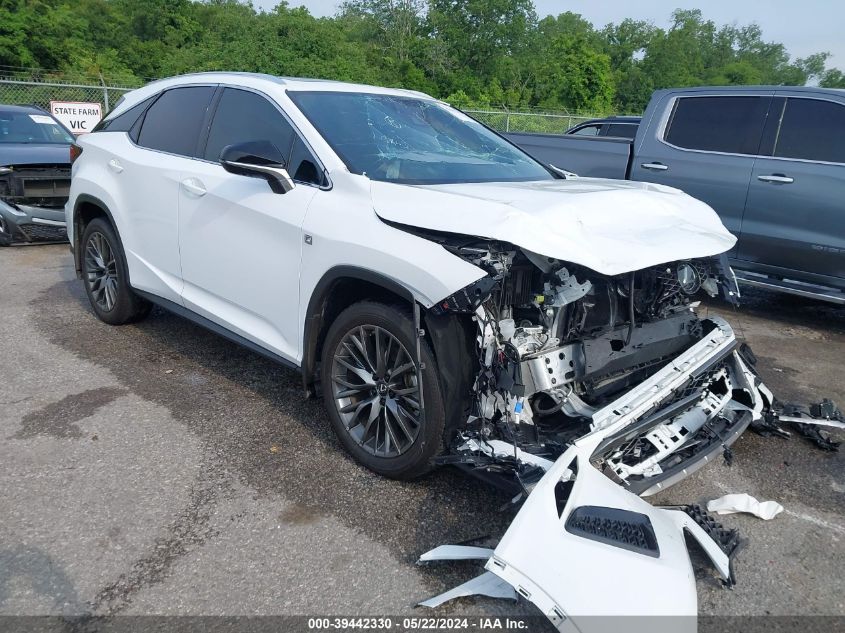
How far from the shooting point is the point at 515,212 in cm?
270

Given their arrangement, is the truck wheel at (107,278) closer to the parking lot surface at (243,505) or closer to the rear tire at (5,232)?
the parking lot surface at (243,505)

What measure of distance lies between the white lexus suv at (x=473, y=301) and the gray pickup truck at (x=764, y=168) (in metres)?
2.42

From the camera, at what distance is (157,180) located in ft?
14.4

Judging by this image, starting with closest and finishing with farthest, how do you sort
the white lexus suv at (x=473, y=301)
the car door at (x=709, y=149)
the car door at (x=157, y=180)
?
1. the white lexus suv at (x=473, y=301)
2. the car door at (x=157, y=180)
3. the car door at (x=709, y=149)

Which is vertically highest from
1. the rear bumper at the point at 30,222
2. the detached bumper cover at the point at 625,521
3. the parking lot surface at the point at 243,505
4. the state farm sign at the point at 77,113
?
the state farm sign at the point at 77,113

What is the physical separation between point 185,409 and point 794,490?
3395 millimetres

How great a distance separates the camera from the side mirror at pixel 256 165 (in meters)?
3.37

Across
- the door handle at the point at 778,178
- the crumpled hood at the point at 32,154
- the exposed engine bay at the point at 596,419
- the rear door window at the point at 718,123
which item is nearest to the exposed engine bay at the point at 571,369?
the exposed engine bay at the point at 596,419

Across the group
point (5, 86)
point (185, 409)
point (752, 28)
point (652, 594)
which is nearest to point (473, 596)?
point (652, 594)

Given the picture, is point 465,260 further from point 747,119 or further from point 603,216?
point 747,119

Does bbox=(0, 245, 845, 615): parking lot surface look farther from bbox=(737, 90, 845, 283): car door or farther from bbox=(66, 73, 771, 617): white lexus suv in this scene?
bbox=(737, 90, 845, 283): car door

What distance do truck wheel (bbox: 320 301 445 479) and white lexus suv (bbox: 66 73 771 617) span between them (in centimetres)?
1

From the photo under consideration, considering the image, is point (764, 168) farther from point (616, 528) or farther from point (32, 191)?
point (32, 191)

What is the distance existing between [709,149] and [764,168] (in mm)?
594
